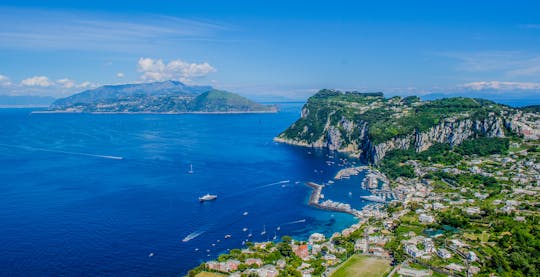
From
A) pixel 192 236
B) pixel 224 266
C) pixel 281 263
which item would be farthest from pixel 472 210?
pixel 192 236

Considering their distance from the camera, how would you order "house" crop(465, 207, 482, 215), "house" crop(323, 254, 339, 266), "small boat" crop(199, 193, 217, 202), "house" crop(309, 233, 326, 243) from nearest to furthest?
"house" crop(323, 254, 339, 266) → "house" crop(309, 233, 326, 243) → "house" crop(465, 207, 482, 215) → "small boat" crop(199, 193, 217, 202)

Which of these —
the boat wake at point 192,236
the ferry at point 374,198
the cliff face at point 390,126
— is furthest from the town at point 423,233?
the cliff face at point 390,126

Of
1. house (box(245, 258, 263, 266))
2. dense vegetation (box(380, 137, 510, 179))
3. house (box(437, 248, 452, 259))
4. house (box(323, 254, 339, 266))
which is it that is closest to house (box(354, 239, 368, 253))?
house (box(323, 254, 339, 266))

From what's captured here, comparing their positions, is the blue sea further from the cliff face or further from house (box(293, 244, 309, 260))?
the cliff face

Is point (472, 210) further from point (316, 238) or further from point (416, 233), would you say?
point (316, 238)

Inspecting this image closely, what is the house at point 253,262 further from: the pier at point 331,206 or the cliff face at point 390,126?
the cliff face at point 390,126

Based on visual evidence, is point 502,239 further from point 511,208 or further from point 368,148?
point 368,148
